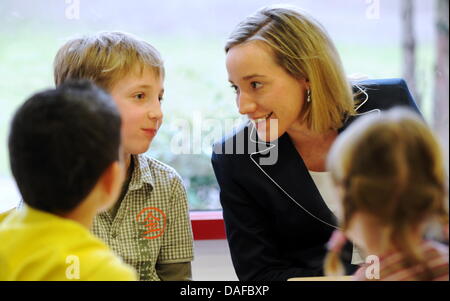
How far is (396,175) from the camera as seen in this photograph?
0.90 metres

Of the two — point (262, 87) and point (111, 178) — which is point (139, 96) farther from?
point (111, 178)

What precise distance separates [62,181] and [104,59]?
0.58 m

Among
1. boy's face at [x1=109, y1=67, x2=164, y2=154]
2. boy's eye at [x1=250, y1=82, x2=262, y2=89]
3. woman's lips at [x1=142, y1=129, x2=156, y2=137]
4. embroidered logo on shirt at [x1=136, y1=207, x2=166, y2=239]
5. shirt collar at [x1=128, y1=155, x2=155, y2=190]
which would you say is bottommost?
embroidered logo on shirt at [x1=136, y1=207, x2=166, y2=239]

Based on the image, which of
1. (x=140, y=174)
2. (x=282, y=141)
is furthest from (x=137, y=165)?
(x=282, y=141)

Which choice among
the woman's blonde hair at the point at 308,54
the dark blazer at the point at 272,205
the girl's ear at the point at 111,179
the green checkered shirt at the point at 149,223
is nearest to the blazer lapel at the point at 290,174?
the dark blazer at the point at 272,205

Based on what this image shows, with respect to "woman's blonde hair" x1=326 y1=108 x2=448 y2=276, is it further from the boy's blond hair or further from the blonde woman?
the boy's blond hair

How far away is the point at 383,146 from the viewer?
90 centimetres

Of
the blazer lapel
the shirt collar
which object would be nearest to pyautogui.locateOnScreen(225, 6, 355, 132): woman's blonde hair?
the blazer lapel

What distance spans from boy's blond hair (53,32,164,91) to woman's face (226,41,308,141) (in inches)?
8.9

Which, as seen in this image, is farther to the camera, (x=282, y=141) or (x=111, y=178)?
(x=282, y=141)

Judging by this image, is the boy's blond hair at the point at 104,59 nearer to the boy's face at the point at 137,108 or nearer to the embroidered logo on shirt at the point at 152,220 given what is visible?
the boy's face at the point at 137,108

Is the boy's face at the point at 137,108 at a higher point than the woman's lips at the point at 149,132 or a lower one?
higher

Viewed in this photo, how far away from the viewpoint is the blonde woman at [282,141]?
155 cm

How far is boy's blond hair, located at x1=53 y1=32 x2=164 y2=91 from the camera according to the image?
157 cm
